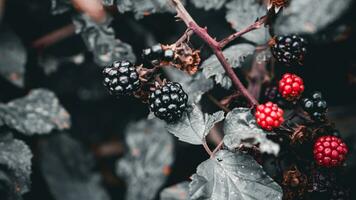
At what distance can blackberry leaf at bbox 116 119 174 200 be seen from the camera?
1.75 meters

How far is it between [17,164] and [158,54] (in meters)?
0.67

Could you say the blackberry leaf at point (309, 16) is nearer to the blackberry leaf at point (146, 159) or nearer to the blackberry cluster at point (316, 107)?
the blackberry cluster at point (316, 107)

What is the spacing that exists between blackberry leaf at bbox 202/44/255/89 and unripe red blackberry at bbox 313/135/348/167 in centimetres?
34

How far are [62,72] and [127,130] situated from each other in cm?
43

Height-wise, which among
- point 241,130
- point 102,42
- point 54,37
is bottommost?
point 241,130

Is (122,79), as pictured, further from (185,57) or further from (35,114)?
(35,114)

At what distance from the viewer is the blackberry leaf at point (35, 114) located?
5.25 ft

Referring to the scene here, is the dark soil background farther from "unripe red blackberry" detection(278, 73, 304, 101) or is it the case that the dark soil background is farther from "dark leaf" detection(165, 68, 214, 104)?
"unripe red blackberry" detection(278, 73, 304, 101)

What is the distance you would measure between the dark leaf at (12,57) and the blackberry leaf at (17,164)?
357 mm

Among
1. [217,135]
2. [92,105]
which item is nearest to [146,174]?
[217,135]

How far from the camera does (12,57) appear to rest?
1793mm

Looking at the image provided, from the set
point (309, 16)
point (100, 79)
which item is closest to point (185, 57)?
point (309, 16)

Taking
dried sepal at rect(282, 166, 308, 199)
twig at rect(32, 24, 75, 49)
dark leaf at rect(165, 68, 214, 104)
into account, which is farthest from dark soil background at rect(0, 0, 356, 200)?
dried sepal at rect(282, 166, 308, 199)

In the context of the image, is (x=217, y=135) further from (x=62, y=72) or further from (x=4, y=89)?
(x=4, y=89)
